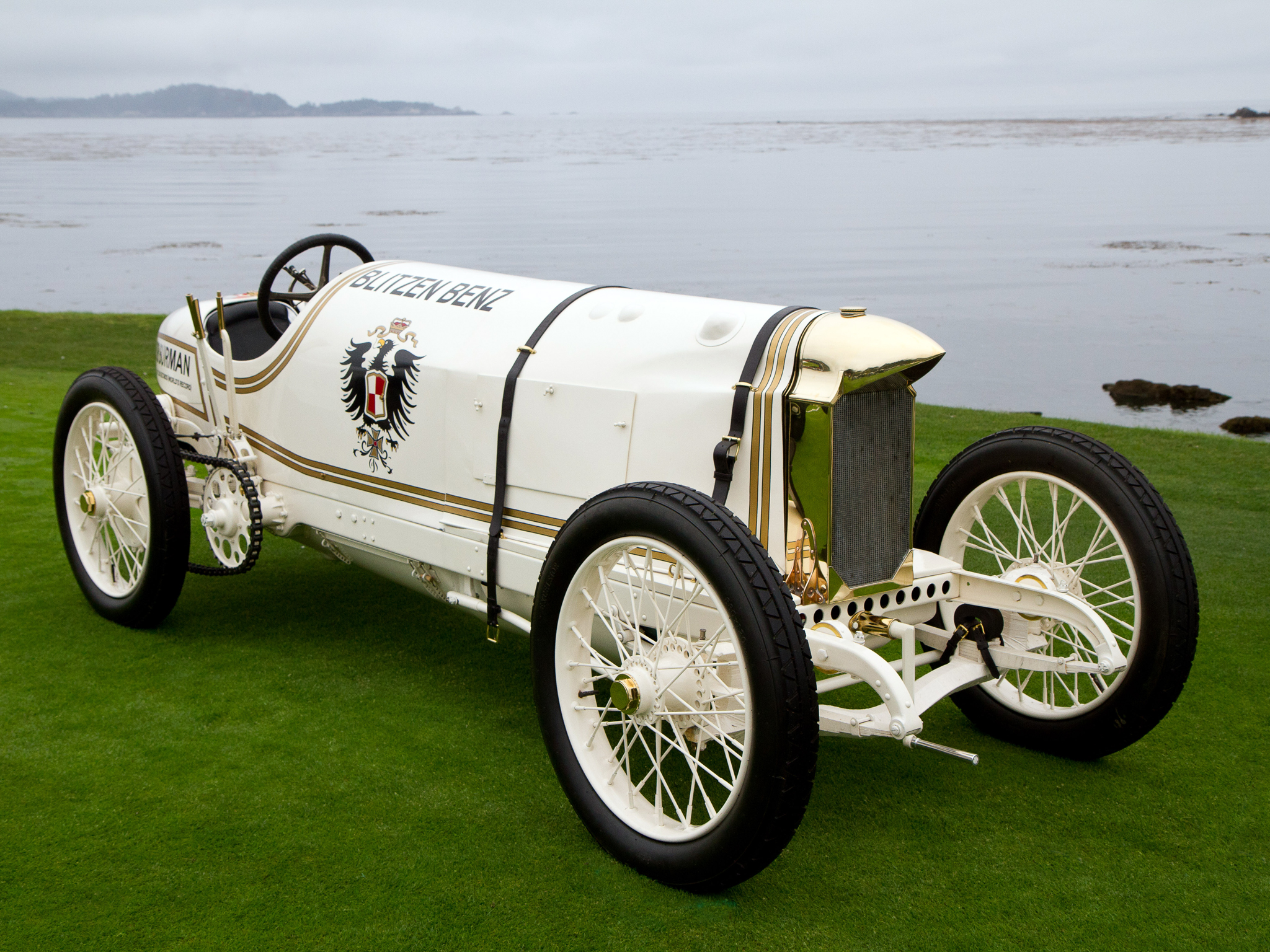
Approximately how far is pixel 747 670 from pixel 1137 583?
142 centimetres

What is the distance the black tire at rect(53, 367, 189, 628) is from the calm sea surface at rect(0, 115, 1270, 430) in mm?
8499

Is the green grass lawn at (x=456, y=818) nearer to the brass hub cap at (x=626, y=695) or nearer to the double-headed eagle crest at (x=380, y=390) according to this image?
the brass hub cap at (x=626, y=695)

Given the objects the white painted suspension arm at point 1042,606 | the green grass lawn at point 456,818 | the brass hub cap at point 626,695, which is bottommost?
the green grass lawn at point 456,818

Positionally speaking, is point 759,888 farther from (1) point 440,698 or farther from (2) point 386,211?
(2) point 386,211

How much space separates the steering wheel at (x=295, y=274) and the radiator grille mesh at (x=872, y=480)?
7.44 ft

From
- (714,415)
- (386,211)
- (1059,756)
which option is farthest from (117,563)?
(386,211)

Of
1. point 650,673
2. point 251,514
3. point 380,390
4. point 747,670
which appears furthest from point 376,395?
point 747,670

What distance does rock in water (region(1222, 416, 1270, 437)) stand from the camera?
1131cm

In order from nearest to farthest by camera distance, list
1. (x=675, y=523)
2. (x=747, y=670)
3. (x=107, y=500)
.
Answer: (x=747, y=670)
(x=675, y=523)
(x=107, y=500)

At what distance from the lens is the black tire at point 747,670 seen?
2617 mm

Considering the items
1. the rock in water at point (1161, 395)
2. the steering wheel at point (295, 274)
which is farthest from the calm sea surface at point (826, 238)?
the steering wheel at point (295, 274)

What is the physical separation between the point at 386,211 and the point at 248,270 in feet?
48.3

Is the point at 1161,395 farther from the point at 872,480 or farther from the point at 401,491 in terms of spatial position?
the point at 401,491

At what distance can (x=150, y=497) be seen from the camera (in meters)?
4.39
